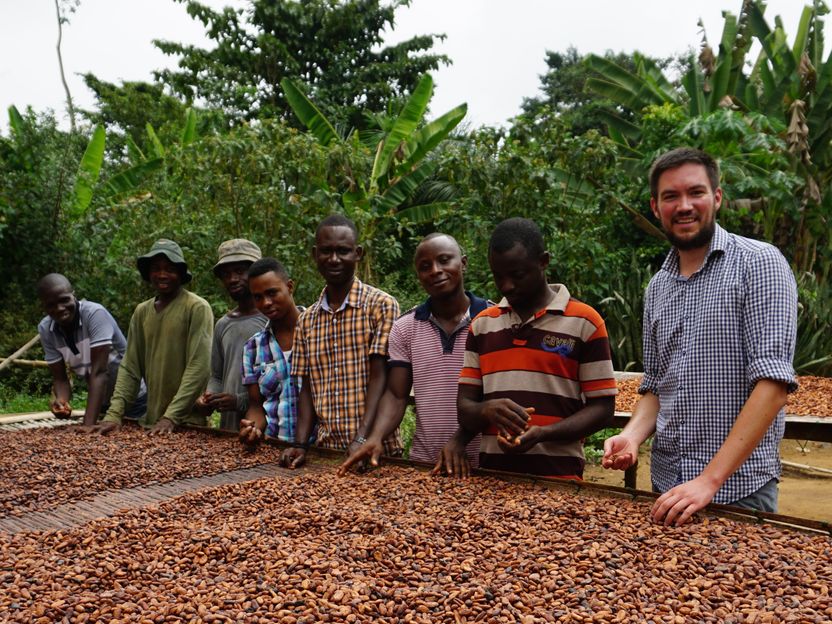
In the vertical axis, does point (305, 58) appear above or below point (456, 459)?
above

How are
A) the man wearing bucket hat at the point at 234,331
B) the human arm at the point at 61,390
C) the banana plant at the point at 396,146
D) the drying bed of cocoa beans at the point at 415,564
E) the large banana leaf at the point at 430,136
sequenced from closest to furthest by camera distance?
the drying bed of cocoa beans at the point at 415,564
the man wearing bucket hat at the point at 234,331
the human arm at the point at 61,390
the banana plant at the point at 396,146
the large banana leaf at the point at 430,136

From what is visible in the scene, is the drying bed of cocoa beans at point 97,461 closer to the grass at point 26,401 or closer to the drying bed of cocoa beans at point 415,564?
the drying bed of cocoa beans at point 415,564

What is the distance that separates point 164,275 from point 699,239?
2611 mm

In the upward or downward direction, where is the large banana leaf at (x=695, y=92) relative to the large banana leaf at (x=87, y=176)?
upward

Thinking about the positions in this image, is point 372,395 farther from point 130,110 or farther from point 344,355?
point 130,110

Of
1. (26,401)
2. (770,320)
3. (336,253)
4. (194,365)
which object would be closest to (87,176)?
(26,401)

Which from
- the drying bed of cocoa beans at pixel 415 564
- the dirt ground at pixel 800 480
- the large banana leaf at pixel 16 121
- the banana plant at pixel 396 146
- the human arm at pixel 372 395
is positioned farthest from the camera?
the large banana leaf at pixel 16 121

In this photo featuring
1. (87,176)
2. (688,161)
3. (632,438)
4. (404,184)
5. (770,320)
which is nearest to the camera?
(770,320)

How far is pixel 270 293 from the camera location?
9.91 ft

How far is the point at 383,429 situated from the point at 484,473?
41cm

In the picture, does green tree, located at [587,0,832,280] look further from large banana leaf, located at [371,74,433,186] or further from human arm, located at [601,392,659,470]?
human arm, located at [601,392,659,470]

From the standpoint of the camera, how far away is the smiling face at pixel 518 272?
7.11 ft

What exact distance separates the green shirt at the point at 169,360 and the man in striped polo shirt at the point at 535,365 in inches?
67.2

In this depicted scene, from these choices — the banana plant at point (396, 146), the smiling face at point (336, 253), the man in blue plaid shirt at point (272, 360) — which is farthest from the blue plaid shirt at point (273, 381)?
the banana plant at point (396, 146)
